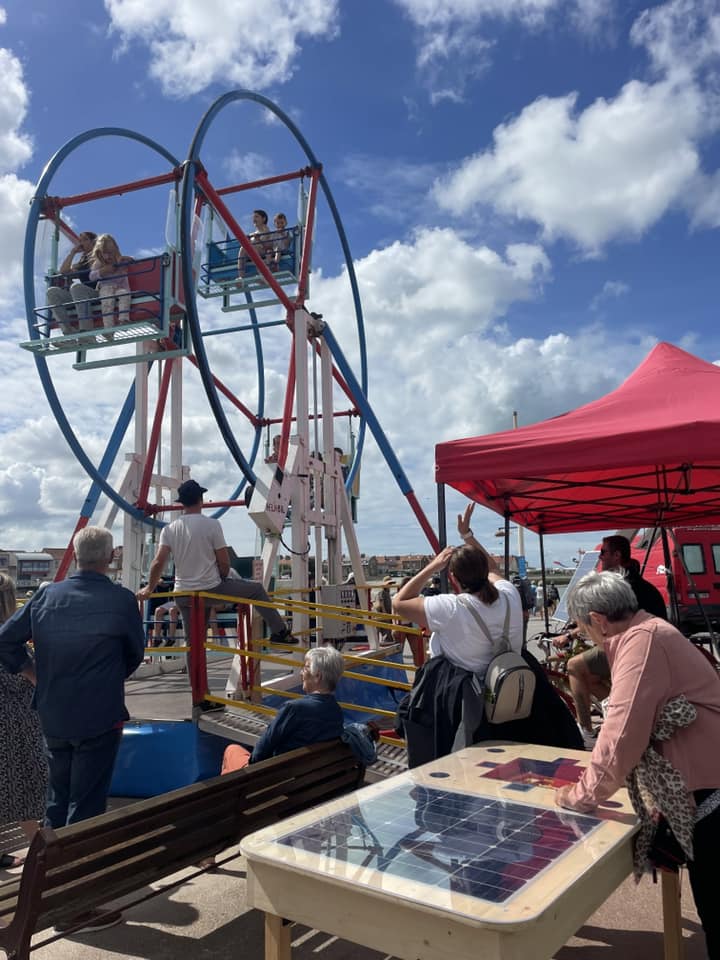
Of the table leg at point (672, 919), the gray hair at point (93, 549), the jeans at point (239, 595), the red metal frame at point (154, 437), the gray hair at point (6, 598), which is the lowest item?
the table leg at point (672, 919)

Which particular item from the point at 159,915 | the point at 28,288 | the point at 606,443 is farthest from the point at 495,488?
the point at 28,288

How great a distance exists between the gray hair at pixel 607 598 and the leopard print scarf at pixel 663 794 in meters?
0.32

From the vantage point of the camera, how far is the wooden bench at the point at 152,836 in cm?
239

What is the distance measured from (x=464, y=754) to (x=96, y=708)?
168 centimetres

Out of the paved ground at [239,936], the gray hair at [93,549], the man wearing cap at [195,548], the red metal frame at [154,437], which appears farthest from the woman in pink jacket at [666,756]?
the red metal frame at [154,437]

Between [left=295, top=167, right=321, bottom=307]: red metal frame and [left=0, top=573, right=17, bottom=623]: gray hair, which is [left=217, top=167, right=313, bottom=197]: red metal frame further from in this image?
[left=0, top=573, right=17, bottom=623]: gray hair

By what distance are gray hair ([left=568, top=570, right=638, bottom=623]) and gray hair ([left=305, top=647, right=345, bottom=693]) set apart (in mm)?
1488

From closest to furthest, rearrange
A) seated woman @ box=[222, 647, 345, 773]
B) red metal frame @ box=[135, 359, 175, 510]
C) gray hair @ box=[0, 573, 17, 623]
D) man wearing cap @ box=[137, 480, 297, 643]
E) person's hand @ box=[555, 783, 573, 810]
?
person's hand @ box=[555, 783, 573, 810] → seated woman @ box=[222, 647, 345, 773] → gray hair @ box=[0, 573, 17, 623] → man wearing cap @ box=[137, 480, 297, 643] → red metal frame @ box=[135, 359, 175, 510]

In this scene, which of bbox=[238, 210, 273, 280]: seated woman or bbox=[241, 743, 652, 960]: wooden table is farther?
bbox=[238, 210, 273, 280]: seated woman

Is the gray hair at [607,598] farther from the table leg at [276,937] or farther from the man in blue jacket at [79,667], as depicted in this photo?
the man in blue jacket at [79,667]

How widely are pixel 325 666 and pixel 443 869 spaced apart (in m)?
1.80

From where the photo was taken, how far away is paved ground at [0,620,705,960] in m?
3.04

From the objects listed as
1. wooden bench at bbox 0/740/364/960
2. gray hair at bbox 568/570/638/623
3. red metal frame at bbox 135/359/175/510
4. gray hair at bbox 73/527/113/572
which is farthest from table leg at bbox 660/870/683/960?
red metal frame at bbox 135/359/175/510

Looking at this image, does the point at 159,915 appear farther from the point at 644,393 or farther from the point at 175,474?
the point at 175,474
